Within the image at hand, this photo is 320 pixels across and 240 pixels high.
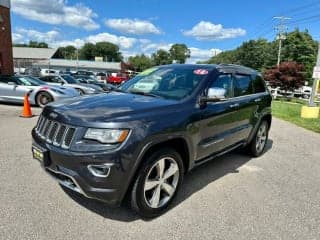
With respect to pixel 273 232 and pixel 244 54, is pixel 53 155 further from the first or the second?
pixel 244 54

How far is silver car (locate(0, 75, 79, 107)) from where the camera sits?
1191 centimetres

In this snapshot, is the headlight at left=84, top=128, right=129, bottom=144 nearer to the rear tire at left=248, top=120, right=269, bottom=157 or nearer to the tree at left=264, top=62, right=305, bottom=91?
the rear tire at left=248, top=120, right=269, bottom=157

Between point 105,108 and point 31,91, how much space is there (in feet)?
32.5

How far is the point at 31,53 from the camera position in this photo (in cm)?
7412

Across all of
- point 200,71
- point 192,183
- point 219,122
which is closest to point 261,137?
point 219,122

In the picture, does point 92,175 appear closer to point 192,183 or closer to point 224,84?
point 192,183

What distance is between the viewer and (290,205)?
3.92 metres

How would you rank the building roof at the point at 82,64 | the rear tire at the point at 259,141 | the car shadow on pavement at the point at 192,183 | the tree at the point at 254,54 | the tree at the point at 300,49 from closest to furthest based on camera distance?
the car shadow on pavement at the point at 192,183 < the rear tire at the point at 259,141 < the tree at the point at 300,49 < the building roof at the point at 82,64 < the tree at the point at 254,54

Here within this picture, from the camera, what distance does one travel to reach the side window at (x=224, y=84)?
419 cm

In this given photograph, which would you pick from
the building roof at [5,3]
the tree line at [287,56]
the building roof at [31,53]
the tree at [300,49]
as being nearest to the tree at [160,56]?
the tree line at [287,56]

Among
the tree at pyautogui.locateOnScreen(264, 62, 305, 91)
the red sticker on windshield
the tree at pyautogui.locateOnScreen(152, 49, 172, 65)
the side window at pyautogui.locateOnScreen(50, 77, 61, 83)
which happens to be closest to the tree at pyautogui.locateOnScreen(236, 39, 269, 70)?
the tree at pyautogui.locateOnScreen(152, 49, 172, 65)

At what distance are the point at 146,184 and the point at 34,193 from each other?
A: 163cm

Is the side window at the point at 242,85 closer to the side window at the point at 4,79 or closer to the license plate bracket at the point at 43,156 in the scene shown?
the license plate bracket at the point at 43,156

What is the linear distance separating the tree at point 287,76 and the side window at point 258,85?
2553 centimetres
